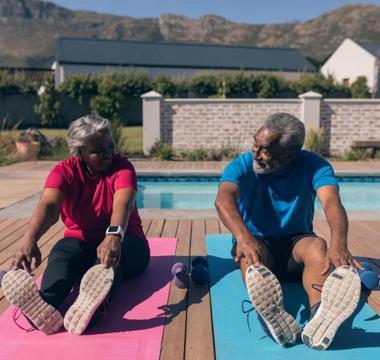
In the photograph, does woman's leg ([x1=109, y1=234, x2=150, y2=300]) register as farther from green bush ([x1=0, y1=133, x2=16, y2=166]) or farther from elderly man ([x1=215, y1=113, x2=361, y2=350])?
green bush ([x1=0, y1=133, x2=16, y2=166])

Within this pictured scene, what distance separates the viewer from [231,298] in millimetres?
2730

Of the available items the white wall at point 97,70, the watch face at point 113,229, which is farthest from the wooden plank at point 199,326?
the white wall at point 97,70

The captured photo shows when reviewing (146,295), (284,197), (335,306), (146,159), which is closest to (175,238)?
(146,295)

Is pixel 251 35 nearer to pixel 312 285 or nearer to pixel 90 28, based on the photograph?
pixel 90 28

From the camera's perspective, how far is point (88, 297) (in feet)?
7.27

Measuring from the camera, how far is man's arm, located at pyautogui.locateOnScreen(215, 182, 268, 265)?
90.2 inches

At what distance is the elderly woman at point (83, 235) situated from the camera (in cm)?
222

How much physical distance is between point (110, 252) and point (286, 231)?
1043 millimetres

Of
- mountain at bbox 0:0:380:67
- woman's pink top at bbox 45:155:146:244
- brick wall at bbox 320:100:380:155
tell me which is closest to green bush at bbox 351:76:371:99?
brick wall at bbox 320:100:380:155

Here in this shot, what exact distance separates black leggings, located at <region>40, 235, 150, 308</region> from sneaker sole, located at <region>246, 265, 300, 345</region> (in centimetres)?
77

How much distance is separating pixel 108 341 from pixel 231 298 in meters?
0.79

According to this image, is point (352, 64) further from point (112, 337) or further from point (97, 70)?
point (112, 337)

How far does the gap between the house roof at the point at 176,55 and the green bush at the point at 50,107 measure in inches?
477

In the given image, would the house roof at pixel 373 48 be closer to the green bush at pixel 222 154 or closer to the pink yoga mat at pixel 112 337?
the green bush at pixel 222 154
